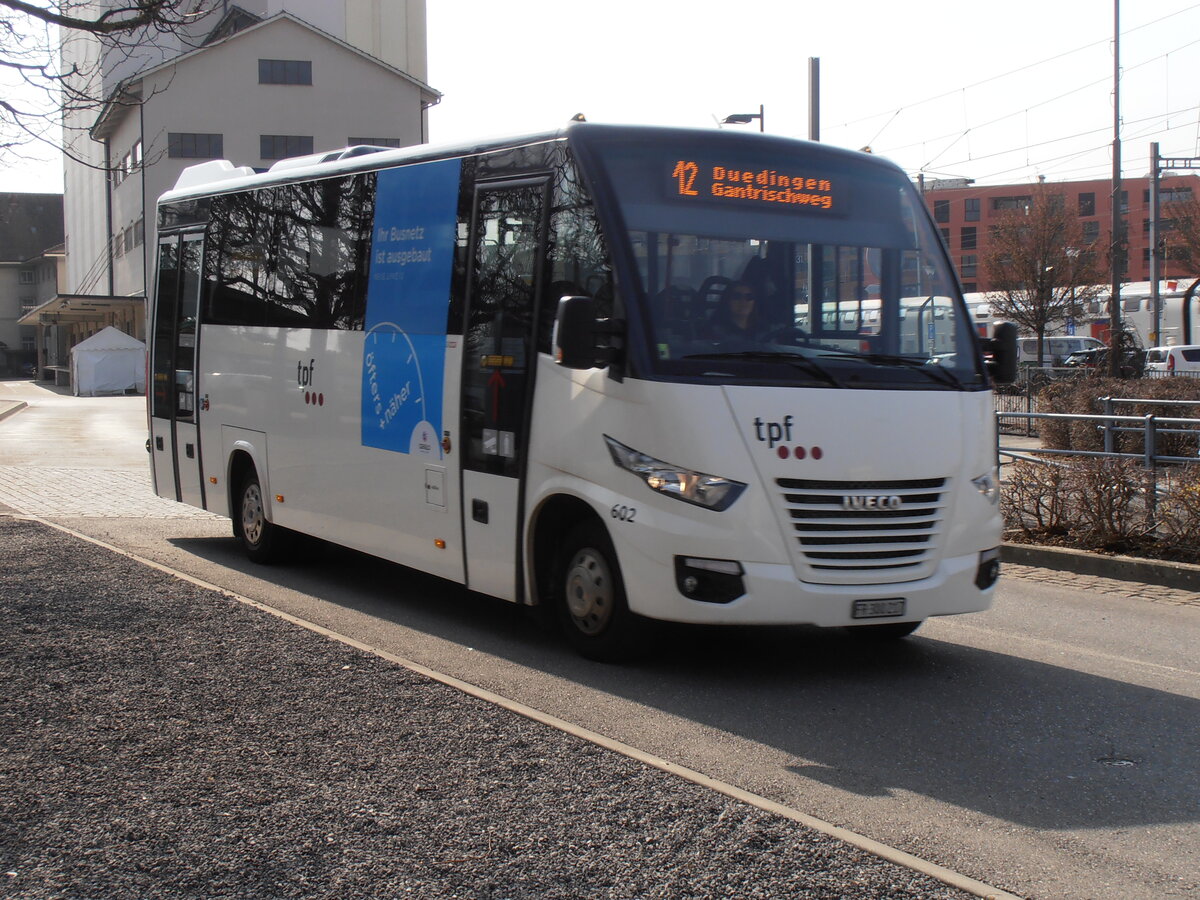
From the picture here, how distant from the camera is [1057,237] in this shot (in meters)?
52.4

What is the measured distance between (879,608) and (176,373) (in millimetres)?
7894

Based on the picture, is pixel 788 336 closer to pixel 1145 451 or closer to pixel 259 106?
pixel 1145 451

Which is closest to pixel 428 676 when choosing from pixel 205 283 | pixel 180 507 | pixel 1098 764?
pixel 1098 764

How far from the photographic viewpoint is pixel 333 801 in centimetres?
493

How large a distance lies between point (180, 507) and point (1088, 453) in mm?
10073

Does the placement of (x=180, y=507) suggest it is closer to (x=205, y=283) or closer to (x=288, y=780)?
(x=205, y=283)

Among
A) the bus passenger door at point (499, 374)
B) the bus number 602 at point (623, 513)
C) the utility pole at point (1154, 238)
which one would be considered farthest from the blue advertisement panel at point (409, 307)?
the utility pole at point (1154, 238)

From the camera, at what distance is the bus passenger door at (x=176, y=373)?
12305 mm

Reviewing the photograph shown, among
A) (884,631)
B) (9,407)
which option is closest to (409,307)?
(884,631)

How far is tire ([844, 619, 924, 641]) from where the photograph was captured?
8.05 m

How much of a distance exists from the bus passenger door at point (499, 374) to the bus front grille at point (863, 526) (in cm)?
179

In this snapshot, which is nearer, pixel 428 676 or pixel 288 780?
pixel 288 780

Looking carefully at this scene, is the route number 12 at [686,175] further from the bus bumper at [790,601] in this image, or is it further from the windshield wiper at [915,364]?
the bus bumper at [790,601]

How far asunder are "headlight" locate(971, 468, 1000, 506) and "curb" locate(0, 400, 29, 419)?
36.2 metres
